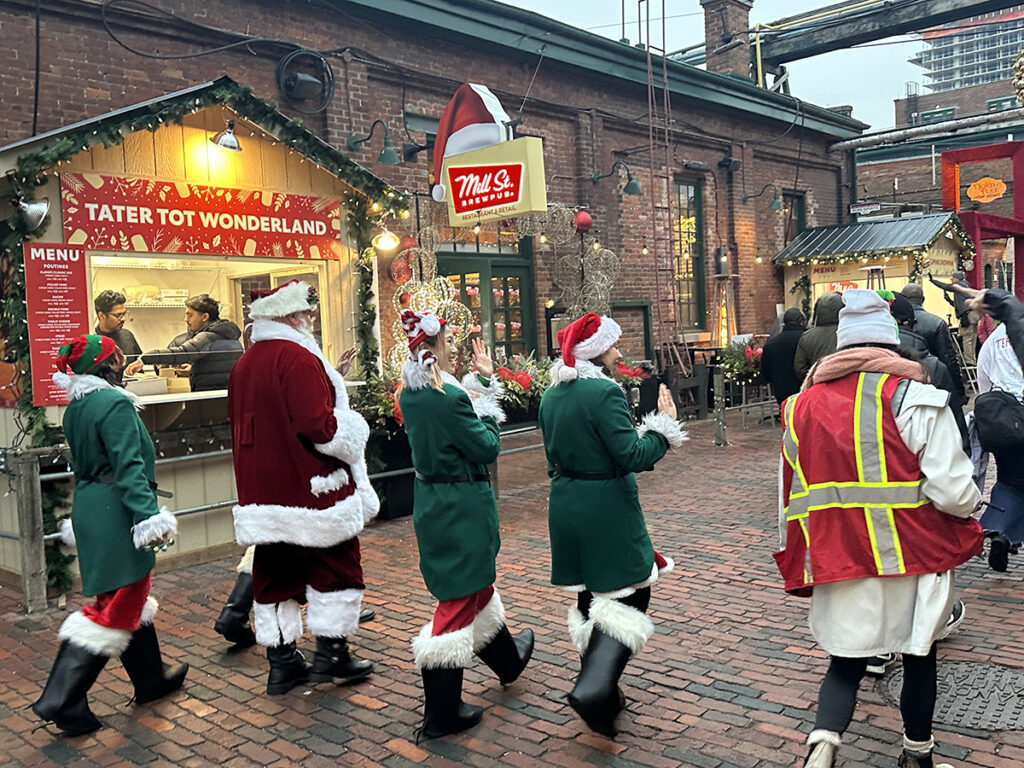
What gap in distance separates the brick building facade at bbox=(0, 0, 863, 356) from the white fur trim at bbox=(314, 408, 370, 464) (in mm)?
5446

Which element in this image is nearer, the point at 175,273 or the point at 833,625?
the point at 833,625

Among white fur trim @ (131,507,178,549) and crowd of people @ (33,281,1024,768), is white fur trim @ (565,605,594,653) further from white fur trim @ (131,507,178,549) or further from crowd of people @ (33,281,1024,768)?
white fur trim @ (131,507,178,549)

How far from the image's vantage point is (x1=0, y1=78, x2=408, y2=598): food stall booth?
20.6 ft

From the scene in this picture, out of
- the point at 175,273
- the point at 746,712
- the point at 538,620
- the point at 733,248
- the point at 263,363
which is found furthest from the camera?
the point at 733,248

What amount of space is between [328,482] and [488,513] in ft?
2.93

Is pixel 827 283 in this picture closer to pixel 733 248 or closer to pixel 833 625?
pixel 733 248

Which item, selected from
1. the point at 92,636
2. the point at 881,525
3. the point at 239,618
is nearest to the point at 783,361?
the point at 881,525

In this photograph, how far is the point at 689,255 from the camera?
1670 centimetres

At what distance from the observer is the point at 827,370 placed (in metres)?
3.31

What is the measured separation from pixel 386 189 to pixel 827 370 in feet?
18.8

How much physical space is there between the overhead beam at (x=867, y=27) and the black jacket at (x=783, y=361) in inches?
500

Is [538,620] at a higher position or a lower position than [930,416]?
lower

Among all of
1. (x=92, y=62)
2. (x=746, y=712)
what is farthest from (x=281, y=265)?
(x=746, y=712)

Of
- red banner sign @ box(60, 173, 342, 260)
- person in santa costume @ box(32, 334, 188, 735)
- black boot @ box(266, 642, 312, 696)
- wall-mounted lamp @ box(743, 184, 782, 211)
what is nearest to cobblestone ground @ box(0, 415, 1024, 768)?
black boot @ box(266, 642, 312, 696)
